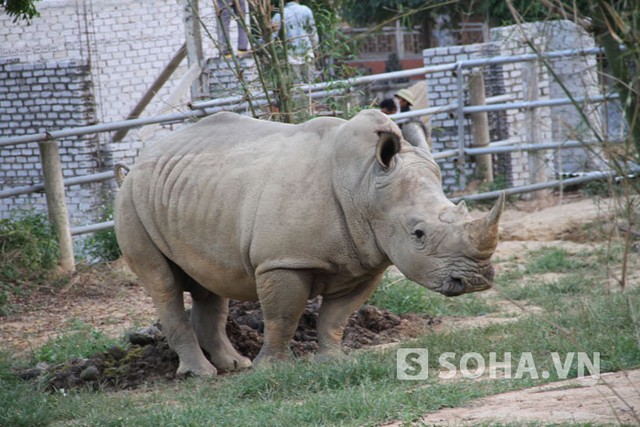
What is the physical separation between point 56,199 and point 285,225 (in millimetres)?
4556

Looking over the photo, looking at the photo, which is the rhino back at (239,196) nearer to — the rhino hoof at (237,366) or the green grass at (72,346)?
the rhino hoof at (237,366)

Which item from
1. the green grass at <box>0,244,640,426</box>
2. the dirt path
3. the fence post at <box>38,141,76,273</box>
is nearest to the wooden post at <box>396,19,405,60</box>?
the fence post at <box>38,141,76,273</box>

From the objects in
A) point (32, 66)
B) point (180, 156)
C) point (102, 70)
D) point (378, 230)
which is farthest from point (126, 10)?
point (378, 230)

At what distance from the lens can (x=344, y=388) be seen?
17.5 ft

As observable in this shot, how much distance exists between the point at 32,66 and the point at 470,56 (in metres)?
6.05

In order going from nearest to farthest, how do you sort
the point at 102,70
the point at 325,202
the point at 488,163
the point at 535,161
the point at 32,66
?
the point at 325,202
the point at 535,161
the point at 488,163
the point at 32,66
the point at 102,70

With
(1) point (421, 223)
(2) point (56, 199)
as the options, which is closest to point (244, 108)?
(2) point (56, 199)

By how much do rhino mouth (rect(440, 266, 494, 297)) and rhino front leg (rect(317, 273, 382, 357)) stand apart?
0.82 metres

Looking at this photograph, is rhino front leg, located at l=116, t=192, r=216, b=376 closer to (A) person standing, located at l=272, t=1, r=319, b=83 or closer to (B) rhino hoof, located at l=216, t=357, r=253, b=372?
(B) rhino hoof, located at l=216, t=357, r=253, b=372

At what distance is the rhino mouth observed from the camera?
17.8ft

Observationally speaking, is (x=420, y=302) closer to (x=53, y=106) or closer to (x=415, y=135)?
(x=415, y=135)

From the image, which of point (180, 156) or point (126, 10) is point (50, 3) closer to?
point (126, 10)

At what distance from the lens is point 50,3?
17406 mm

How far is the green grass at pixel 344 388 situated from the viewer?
4.88 meters
